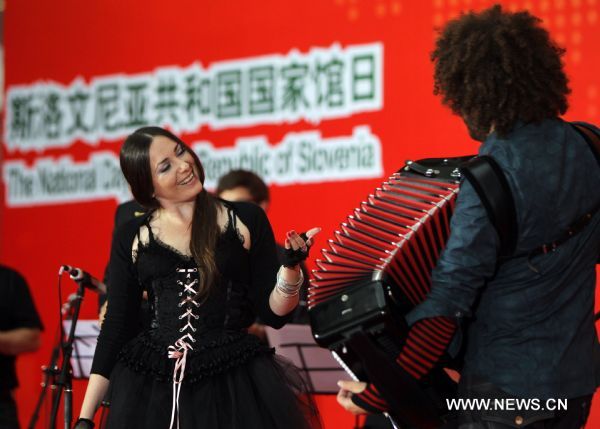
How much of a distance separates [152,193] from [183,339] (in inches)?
20.4

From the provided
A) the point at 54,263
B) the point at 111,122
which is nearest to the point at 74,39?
the point at 111,122

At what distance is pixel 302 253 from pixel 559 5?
9.87ft

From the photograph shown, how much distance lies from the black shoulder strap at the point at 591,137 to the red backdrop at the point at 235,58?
2.80 meters

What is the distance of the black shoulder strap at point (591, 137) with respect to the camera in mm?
2252

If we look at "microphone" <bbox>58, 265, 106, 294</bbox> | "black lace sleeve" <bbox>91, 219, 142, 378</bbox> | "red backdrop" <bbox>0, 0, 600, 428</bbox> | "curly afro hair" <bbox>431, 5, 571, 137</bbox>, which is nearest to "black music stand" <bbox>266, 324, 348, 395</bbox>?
"microphone" <bbox>58, 265, 106, 294</bbox>

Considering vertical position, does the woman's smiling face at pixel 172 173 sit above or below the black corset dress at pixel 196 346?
above

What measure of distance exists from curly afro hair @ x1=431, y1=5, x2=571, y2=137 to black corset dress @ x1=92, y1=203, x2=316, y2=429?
3.46 ft

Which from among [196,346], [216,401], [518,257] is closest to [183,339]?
[196,346]

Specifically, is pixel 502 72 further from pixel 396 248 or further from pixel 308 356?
pixel 308 356

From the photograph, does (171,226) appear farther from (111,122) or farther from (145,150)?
(111,122)

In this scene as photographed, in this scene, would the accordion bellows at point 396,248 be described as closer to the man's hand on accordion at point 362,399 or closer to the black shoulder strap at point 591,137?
the man's hand on accordion at point 362,399

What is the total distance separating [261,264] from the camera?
3074 millimetres

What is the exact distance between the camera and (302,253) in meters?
2.71

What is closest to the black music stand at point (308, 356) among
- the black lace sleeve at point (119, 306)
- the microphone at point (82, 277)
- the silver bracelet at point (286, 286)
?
the microphone at point (82, 277)
